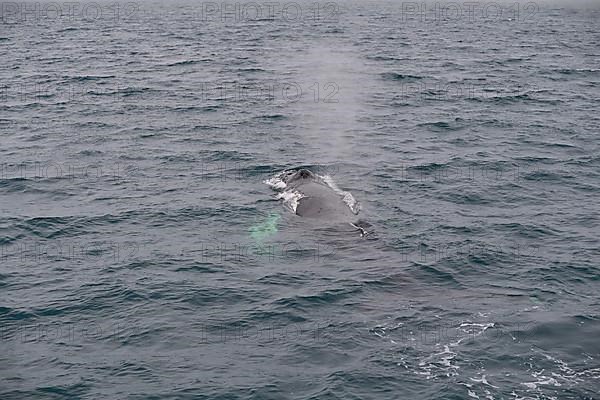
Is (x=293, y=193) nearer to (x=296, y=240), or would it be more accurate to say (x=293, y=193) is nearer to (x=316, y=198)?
(x=316, y=198)

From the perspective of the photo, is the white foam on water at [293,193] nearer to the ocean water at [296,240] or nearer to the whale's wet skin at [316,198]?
the whale's wet skin at [316,198]

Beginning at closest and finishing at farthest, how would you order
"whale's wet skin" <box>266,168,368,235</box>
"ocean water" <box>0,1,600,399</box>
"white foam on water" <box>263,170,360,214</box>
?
"ocean water" <box>0,1,600,399</box>
"whale's wet skin" <box>266,168,368,235</box>
"white foam on water" <box>263,170,360,214</box>

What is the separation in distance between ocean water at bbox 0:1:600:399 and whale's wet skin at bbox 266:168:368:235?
98cm

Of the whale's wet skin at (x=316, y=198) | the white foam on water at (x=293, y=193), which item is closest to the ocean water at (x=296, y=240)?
the white foam on water at (x=293, y=193)

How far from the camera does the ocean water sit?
101 feet

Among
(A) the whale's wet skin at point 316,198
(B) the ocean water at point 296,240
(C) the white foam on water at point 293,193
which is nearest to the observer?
(B) the ocean water at point 296,240

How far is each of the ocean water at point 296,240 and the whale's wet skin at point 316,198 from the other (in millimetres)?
983

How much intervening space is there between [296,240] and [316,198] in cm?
537

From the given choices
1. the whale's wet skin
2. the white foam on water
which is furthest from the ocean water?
the whale's wet skin

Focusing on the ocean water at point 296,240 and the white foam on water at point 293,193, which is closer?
the ocean water at point 296,240

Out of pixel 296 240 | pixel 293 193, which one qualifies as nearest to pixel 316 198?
pixel 293 193

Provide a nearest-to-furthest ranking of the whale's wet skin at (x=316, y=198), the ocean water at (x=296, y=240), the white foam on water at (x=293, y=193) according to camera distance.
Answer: the ocean water at (x=296, y=240)
the whale's wet skin at (x=316, y=198)
the white foam on water at (x=293, y=193)

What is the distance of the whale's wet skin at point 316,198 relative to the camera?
1789 inches

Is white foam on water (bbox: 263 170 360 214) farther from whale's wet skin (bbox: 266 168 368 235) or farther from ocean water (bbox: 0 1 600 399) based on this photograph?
ocean water (bbox: 0 1 600 399)
